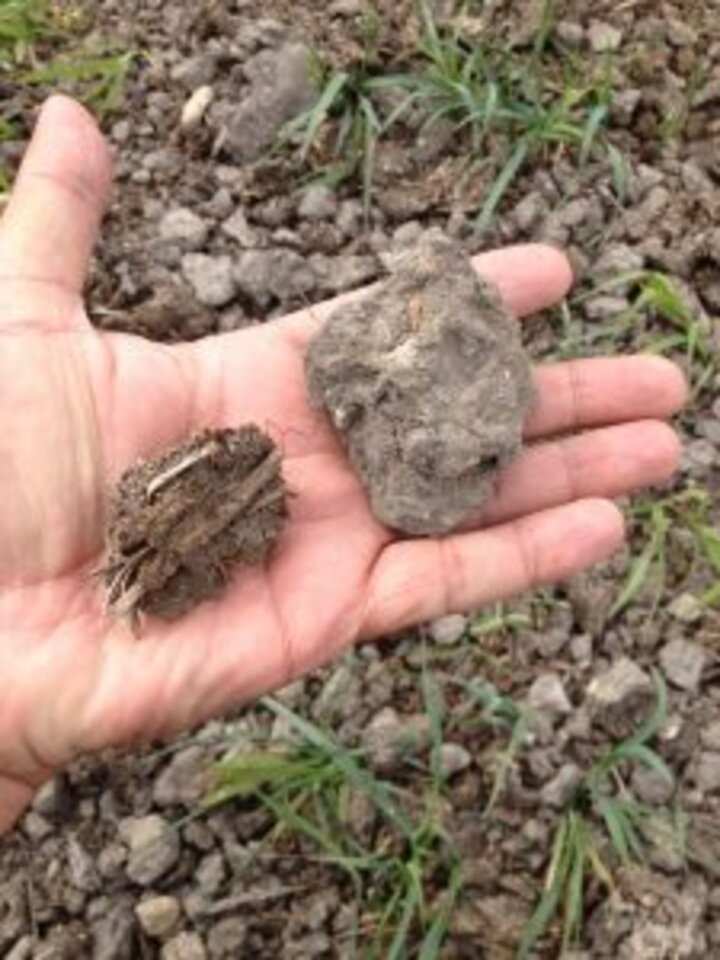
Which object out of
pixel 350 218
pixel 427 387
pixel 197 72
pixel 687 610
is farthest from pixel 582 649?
pixel 197 72

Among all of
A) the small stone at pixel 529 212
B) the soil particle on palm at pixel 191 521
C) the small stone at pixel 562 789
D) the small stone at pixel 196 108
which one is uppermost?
the small stone at pixel 196 108

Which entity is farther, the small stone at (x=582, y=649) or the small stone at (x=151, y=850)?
the small stone at (x=582, y=649)

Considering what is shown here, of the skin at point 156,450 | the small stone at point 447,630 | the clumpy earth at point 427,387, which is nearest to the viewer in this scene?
the skin at point 156,450

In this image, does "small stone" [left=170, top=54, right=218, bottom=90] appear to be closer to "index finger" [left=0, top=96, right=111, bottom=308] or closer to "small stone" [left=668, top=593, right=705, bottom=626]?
"index finger" [left=0, top=96, right=111, bottom=308]

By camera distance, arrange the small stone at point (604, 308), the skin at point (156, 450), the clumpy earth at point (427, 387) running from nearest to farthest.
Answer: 1. the skin at point (156, 450)
2. the clumpy earth at point (427, 387)
3. the small stone at point (604, 308)

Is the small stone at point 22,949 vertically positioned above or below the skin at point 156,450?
below

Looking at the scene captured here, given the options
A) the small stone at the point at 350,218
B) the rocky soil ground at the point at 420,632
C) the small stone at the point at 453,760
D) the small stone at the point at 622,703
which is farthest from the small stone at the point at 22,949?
the small stone at the point at 350,218

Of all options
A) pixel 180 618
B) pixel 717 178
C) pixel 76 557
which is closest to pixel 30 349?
pixel 76 557

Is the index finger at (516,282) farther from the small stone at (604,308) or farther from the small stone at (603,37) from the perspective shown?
the small stone at (603,37)

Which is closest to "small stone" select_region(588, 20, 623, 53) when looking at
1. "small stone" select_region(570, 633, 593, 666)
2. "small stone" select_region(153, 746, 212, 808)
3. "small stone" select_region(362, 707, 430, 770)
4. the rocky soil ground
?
the rocky soil ground
